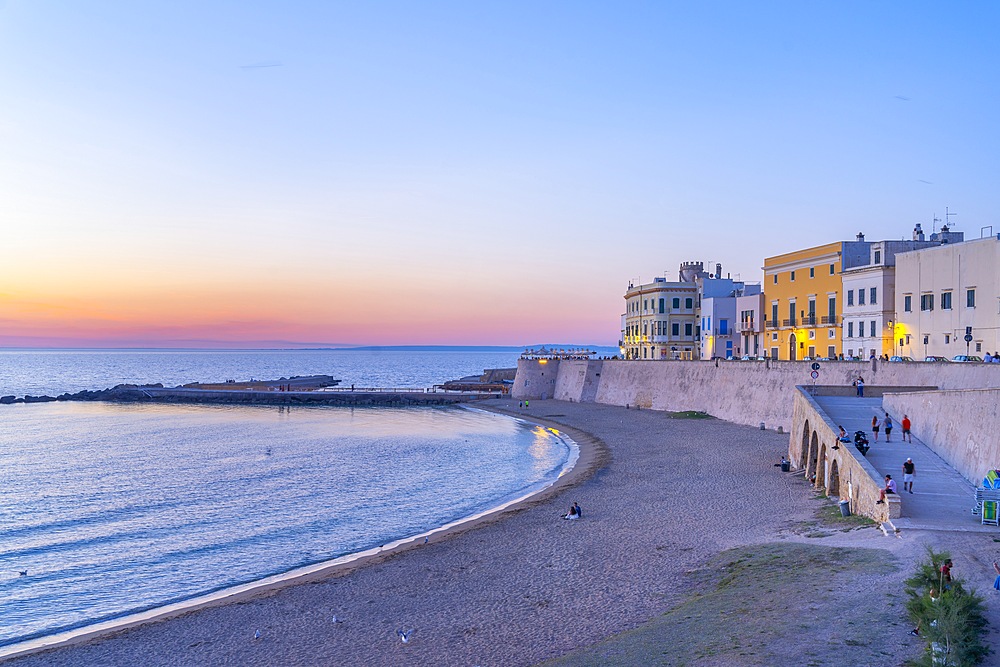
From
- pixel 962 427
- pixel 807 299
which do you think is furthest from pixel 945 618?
pixel 807 299

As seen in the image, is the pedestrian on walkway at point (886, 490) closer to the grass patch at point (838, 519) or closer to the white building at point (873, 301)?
the grass patch at point (838, 519)

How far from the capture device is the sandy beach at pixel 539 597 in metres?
14.0

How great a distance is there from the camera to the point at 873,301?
44.6 meters

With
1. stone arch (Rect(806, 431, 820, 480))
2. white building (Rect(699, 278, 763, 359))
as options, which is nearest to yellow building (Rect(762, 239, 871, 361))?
white building (Rect(699, 278, 763, 359))

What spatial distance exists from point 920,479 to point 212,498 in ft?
85.4

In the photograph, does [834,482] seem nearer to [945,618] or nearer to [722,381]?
[945,618]

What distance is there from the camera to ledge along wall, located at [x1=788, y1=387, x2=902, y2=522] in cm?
1892

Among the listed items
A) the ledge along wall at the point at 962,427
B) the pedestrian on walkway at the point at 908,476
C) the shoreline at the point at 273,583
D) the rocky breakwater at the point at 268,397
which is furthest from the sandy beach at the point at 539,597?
the rocky breakwater at the point at 268,397

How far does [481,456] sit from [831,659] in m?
32.7

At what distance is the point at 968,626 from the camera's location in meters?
11.0

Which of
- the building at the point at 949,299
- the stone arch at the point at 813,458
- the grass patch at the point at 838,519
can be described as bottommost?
the grass patch at the point at 838,519

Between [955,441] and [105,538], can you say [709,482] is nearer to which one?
[955,441]

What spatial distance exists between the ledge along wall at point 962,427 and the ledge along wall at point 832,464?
8.71 ft

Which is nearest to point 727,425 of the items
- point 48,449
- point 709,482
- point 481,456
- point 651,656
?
point 481,456
